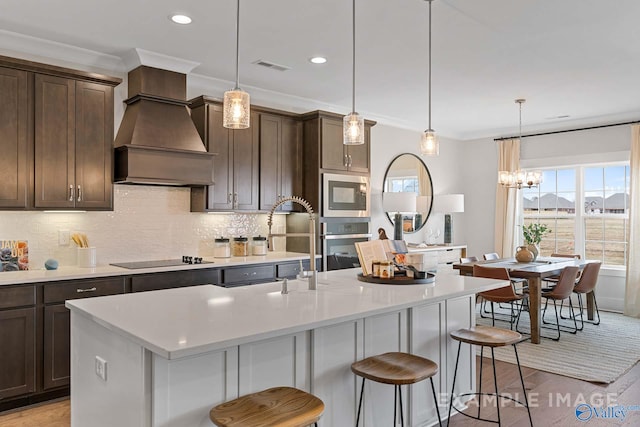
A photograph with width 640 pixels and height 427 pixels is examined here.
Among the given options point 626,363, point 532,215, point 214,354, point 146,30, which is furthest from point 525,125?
point 214,354

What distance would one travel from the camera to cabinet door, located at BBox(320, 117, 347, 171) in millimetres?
5406

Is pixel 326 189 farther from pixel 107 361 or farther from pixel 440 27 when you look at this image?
pixel 107 361

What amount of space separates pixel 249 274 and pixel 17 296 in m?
1.88

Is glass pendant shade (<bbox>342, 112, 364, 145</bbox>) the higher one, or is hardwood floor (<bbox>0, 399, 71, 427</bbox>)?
glass pendant shade (<bbox>342, 112, 364, 145</bbox>)

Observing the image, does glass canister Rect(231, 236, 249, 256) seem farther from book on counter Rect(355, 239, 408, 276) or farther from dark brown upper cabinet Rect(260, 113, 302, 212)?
book on counter Rect(355, 239, 408, 276)

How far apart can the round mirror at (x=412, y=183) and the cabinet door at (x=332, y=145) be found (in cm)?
149

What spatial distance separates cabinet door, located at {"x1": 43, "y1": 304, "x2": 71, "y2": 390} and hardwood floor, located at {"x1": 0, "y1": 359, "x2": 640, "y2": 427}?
175mm

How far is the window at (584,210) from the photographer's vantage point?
682 cm

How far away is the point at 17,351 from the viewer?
338 centimetres

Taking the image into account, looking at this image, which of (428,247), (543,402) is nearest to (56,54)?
(543,402)

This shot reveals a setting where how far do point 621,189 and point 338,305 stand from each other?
612 centimetres

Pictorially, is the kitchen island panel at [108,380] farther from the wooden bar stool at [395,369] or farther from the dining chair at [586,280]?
the dining chair at [586,280]

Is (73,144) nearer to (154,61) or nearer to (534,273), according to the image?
(154,61)

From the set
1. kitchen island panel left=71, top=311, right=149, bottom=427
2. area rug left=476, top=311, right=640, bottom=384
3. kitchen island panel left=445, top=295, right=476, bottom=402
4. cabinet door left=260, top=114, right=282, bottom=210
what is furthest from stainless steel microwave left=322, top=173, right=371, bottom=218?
kitchen island panel left=71, top=311, right=149, bottom=427
